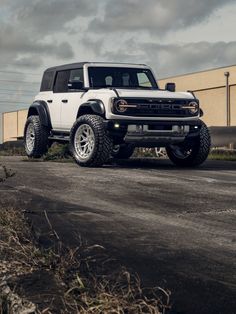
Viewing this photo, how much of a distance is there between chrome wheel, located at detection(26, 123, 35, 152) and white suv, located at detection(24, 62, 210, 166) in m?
0.16

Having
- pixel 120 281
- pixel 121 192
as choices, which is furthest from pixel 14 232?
pixel 121 192

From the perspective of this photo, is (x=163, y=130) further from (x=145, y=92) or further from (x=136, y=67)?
(x=136, y=67)

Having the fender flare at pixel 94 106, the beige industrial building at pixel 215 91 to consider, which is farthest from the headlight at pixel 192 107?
the beige industrial building at pixel 215 91

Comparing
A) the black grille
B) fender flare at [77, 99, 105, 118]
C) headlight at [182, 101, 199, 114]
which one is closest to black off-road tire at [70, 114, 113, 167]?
fender flare at [77, 99, 105, 118]

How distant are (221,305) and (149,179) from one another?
553 cm

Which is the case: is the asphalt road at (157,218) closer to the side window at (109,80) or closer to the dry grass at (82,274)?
the dry grass at (82,274)

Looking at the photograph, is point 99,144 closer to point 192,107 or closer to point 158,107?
point 158,107

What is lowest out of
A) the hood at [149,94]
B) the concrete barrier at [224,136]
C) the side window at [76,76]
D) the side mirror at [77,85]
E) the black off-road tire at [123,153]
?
the black off-road tire at [123,153]

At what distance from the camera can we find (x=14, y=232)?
4.11m

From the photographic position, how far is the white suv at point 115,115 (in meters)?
10.4

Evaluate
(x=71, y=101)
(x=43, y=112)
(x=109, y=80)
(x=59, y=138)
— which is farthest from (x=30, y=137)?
(x=109, y=80)

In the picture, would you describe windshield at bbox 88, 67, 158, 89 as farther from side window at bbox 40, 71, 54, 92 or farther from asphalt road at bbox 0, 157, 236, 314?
asphalt road at bbox 0, 157, 236, 314

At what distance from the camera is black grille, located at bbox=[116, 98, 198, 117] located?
413 inches

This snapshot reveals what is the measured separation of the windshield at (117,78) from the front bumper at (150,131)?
1344mm
